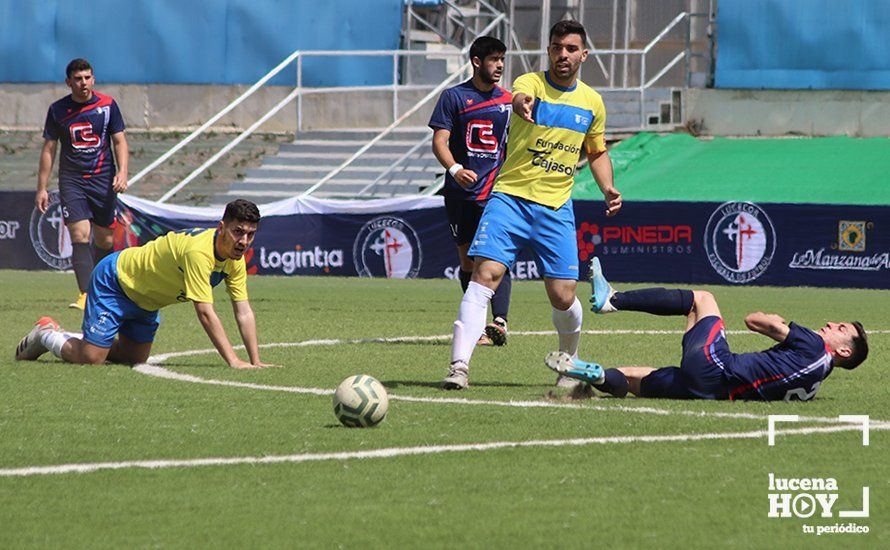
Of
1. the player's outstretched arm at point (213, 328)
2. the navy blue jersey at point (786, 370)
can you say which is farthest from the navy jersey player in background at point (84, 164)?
the navy blue jersey at point (786, 370)

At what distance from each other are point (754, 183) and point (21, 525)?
21.5m

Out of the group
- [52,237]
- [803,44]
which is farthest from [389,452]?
[803,44]

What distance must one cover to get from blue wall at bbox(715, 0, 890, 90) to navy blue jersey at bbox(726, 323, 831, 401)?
21621mm

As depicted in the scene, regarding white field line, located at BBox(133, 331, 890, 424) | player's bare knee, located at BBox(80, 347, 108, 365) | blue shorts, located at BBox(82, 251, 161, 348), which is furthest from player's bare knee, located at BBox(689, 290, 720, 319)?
player's bare knee, located at BBox(80, 347, 108, 365)

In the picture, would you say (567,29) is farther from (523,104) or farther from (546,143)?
(546,143)

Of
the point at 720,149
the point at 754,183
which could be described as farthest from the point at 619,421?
the point at 720,149

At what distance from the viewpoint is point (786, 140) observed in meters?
29.1

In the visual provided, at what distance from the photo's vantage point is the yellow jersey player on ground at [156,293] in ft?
33.3

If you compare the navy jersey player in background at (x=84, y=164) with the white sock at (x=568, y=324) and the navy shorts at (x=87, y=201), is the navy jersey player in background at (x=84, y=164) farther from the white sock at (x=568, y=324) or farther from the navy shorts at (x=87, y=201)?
the white sock at (x=568, y=324)

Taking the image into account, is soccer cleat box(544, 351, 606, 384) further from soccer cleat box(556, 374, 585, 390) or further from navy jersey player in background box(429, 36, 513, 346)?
navy jersey player in background box(429, 36, 513, 346)

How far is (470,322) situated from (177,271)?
6.72 ft

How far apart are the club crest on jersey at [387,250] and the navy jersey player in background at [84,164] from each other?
7.94 metres

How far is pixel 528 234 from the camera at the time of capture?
981 centimetres

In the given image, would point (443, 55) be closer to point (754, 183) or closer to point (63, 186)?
point (754, 183)
